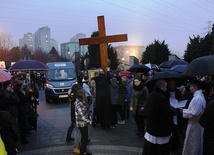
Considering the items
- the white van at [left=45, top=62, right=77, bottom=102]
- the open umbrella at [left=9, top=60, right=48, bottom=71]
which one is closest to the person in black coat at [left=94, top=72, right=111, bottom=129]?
the open umbrella at [left=9, top=60, right=48, bottom=71]

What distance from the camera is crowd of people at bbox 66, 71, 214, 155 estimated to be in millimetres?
4582

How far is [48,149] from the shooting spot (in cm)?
716

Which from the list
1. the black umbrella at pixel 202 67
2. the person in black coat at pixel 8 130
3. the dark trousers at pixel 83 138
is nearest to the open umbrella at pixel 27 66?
the dark trousers at pixel 83 138

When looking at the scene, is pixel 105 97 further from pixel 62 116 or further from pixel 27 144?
pixel 62 116

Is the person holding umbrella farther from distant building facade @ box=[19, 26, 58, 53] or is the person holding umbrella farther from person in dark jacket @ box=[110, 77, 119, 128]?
distant building facade @ box=[19, 26, 58, 53]

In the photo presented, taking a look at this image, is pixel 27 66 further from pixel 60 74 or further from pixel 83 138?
pixel 60 74

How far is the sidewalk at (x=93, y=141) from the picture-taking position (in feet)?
22.6

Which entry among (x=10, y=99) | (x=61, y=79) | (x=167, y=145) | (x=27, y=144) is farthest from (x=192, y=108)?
(x=61, y=79)

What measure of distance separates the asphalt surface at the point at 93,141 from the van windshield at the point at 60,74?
7119 millimetres

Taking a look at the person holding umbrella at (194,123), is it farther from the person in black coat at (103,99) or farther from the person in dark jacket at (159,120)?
the person in black coat at (103,99)

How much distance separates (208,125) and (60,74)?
14.4 metres

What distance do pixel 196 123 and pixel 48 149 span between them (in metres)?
4.08

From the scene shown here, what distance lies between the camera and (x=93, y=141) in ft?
25.2

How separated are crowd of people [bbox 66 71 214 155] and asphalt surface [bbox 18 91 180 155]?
36cm
